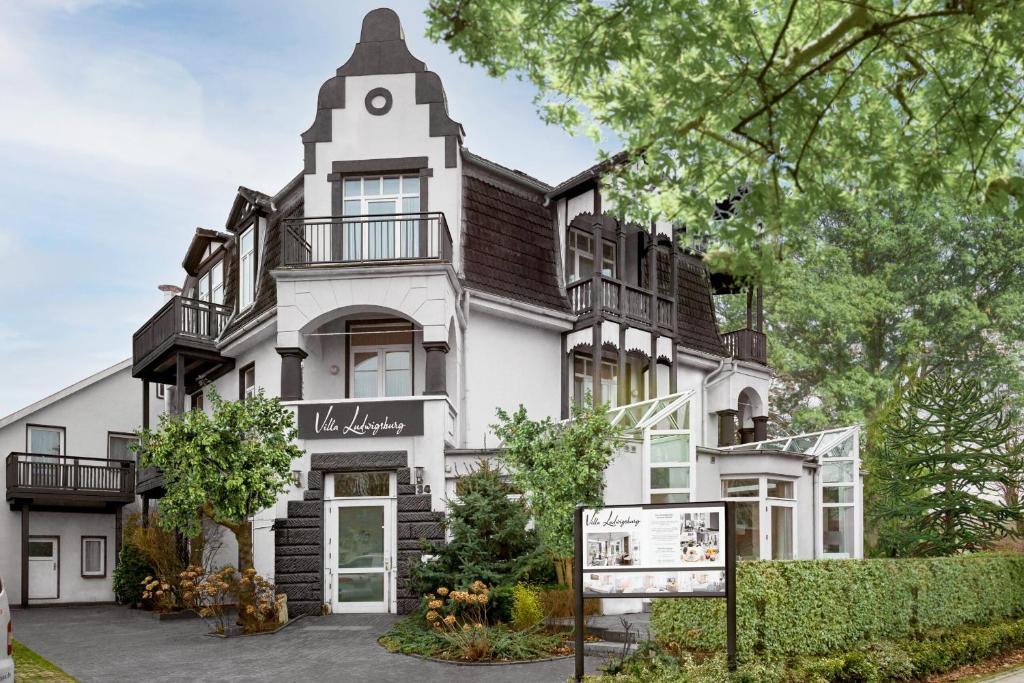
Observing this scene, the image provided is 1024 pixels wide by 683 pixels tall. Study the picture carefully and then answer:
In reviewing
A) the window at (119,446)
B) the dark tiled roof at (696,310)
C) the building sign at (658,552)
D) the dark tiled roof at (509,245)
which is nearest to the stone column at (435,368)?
the dark tiled roof at (509,245)

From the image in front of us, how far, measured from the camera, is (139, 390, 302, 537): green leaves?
18.9 metres

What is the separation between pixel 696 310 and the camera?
1177 inches

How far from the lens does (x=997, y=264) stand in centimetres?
3459

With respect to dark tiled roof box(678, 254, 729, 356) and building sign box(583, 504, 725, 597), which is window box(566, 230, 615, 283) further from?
building sign box(583, 504, 725, 597)

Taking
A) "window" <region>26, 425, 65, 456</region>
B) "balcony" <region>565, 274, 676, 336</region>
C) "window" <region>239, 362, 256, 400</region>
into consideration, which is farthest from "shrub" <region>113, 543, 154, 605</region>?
"balcony" <region>565, 274, 676, 336</region>

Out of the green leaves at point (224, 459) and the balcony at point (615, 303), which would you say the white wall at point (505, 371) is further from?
the green leaves at point (224, 459)

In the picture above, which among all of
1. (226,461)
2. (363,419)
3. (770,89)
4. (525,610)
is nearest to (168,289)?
(363,419)

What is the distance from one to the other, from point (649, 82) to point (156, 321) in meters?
20.3

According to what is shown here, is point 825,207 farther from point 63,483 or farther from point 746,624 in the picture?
point 63,483

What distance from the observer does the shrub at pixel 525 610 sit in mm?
16953

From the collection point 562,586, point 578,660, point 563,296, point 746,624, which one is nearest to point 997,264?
point 563,296

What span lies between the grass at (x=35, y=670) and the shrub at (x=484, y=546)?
18.0 ft

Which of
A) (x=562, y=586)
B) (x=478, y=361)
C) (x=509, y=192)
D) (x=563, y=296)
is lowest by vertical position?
(x=562, y=586)

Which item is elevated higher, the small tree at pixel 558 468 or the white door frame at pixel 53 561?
the small tree at pixel 558 468
